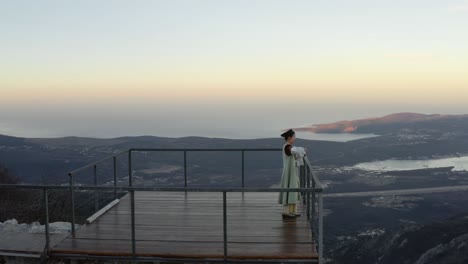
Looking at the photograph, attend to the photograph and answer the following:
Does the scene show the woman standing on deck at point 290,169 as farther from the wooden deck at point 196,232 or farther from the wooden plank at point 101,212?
the wooden plank at point 101,212

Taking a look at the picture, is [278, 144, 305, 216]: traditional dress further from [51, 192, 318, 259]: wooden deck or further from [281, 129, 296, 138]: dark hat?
[51, 192, 318, 259]: wooden deck

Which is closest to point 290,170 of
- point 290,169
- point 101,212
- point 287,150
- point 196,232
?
point 290,169

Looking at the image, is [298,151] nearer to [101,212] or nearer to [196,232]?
[196,232]

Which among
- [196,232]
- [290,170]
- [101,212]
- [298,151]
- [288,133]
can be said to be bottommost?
[196,232]

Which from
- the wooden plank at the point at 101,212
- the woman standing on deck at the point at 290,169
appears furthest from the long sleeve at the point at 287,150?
the wooden plank at the point at 101,212

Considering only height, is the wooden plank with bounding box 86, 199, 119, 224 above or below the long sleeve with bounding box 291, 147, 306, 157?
below

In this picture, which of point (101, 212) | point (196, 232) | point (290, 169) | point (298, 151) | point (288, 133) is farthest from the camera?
point (101, 212)

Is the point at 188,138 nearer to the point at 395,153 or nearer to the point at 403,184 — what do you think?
the point at 403,184

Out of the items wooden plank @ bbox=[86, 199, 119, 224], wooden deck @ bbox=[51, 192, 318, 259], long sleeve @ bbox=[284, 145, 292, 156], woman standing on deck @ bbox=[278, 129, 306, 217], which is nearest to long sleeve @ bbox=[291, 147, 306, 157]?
woman standing on deck @ bbox=[278, 129, 306, 217]
